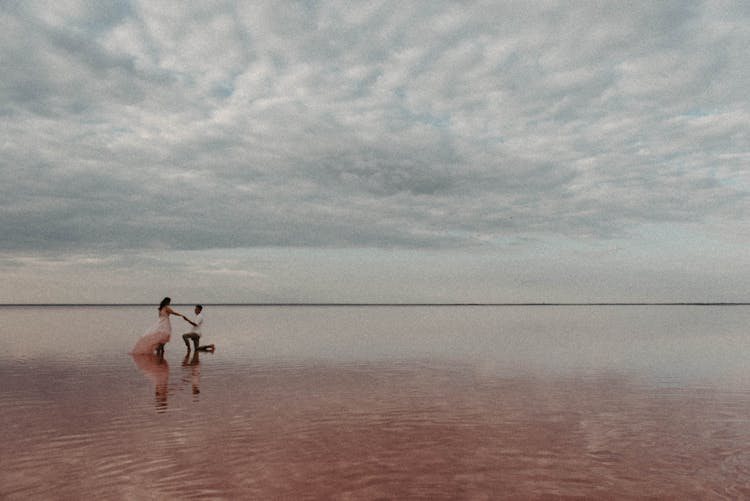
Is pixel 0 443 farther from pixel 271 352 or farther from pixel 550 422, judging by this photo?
pixel 271 352

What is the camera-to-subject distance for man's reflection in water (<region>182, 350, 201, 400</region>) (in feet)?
56.4

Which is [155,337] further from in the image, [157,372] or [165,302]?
[157,372]

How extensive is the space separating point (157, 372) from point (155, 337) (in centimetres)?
560

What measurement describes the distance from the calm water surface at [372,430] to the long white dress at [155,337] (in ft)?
7.45

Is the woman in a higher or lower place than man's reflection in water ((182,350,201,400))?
higher

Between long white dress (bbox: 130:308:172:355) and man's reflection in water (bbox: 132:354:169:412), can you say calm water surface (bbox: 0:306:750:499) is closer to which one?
man's reflection in water (bbox: 132:354:169:412)

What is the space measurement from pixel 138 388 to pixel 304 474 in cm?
1033

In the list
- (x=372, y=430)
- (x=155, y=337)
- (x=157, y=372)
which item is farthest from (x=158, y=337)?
(x=372, y=430)

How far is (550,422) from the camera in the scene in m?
12.5

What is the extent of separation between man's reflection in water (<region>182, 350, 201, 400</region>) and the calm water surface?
200mm

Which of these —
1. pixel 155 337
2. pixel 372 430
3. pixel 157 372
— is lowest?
pixel 372 430

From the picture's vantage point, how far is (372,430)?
11570 millimetres

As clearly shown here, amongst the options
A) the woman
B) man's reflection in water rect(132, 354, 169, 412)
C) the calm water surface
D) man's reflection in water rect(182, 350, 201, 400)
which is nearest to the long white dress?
the woman

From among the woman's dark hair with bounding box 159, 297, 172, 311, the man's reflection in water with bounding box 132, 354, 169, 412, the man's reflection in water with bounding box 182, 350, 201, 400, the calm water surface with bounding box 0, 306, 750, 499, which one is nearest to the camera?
the calm water surface with bounding box 0, 306, 750, 499
